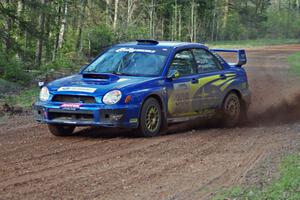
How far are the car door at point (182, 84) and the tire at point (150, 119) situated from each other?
0.30 m

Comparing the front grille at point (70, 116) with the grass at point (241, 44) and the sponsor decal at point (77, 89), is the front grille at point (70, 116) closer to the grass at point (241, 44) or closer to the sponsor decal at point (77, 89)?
the sponsor decal at point (77, 89)

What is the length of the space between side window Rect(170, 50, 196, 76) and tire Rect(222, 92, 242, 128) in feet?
3.53

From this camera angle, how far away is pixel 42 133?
35.8ft

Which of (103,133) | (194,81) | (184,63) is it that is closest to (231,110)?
(194,81)

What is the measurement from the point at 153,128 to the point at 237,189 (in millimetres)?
4001

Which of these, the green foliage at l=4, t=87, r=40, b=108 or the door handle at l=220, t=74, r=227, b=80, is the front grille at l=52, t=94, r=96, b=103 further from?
the green foliage at l=4, t=87, r=40, b=108

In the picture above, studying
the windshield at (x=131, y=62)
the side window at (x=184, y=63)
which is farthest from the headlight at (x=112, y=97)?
the side window at (x=184, y=63)

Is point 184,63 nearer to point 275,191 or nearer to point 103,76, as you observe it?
point 103,76

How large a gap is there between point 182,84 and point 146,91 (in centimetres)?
95

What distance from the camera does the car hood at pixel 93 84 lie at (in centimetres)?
1004

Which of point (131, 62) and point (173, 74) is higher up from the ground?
point (131, 62)

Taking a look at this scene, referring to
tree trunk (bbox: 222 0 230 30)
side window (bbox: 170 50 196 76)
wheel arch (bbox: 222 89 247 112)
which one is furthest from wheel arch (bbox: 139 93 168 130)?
tree trunk (bbox: 222 0 230 30)

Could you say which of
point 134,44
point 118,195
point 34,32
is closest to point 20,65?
point 34,32

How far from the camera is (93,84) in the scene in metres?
10.2
